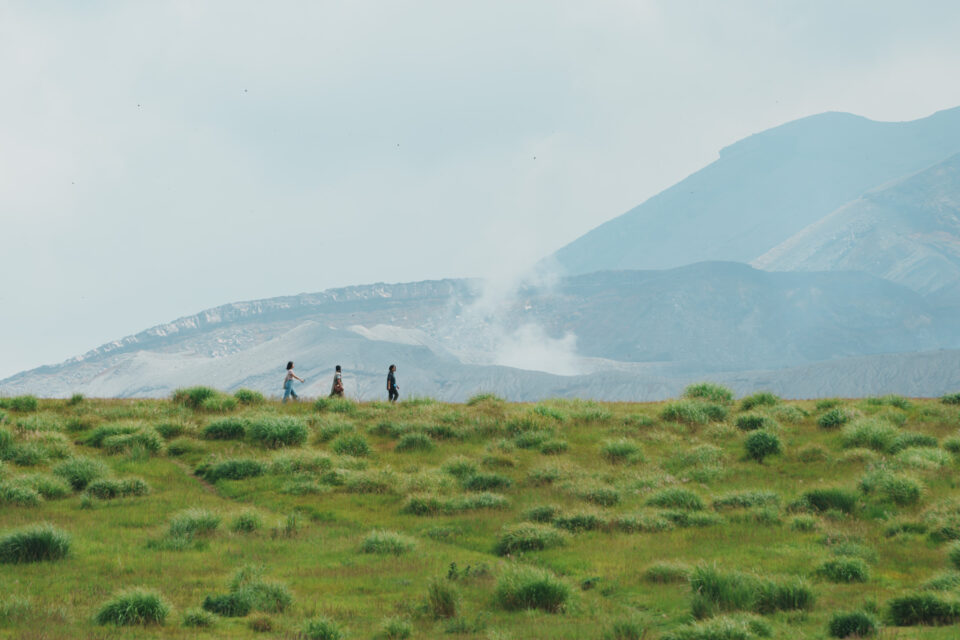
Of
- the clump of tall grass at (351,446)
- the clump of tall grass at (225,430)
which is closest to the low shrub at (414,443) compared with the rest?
the clump of tall grass at (351,446)

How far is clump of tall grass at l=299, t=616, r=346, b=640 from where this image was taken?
11.1m

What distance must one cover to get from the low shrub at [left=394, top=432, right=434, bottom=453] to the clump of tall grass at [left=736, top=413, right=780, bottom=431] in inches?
398

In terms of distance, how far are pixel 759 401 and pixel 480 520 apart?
17.1 m

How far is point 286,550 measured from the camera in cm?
1622

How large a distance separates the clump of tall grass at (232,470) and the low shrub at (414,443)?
4533mm

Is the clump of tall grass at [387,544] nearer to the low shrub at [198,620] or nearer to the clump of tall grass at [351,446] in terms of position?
the low shrub at [198,620]

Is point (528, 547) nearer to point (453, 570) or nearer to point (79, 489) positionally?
point (453, 570)

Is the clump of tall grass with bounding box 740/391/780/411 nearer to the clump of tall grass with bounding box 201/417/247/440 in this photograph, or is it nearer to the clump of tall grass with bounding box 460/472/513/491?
the clump of tall grass with bounding box 460/472/513/491

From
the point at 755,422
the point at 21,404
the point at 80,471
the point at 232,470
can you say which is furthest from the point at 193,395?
the point at 755,422

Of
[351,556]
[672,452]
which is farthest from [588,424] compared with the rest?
[351,556]

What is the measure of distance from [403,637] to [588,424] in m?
17.9

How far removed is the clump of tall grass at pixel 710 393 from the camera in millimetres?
32906

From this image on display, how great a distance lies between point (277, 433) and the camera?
2583 cm

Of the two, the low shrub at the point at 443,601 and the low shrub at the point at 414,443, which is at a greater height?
the low shrub at the point at 414,443
